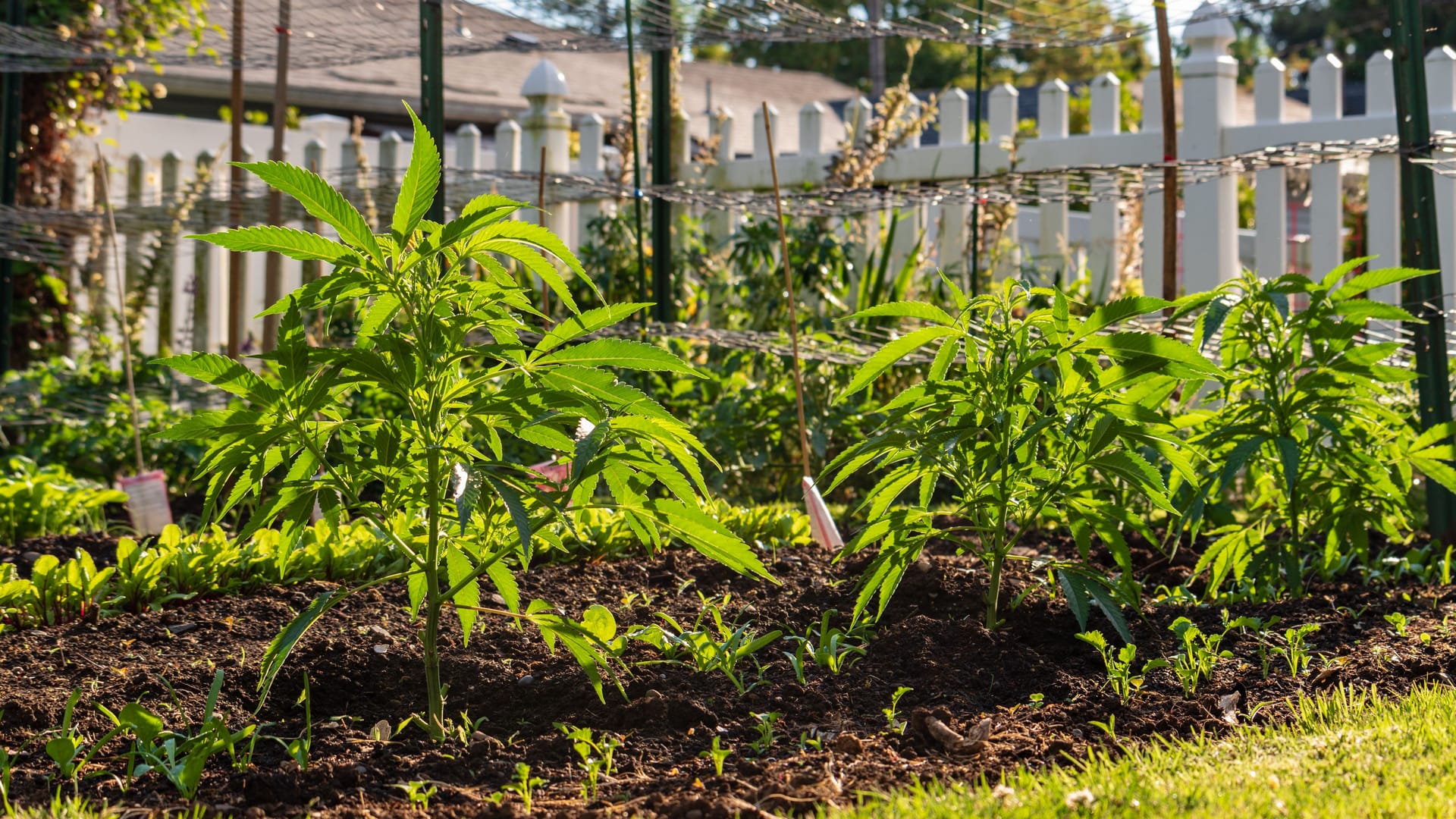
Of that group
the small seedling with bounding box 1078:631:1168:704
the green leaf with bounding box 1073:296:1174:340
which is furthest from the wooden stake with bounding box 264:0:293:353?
the small seedling with bounding box 1078:631:1168:704

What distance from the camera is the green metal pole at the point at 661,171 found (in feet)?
18.3

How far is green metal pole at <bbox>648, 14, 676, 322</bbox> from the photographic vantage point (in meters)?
5.57

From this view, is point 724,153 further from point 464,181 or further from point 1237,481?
point 1237,481

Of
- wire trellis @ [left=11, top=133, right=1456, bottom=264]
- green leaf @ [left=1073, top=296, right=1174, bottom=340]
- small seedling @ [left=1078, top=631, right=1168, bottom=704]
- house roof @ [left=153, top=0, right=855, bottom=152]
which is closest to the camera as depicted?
small seedling @ [left=1078, top=631, right=1168, bottom=704]

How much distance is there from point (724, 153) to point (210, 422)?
536 centimetres

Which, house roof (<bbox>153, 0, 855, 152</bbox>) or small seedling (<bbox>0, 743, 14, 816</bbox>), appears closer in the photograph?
small seedling (<bbox>0, 743, 14, 816</bbox>)

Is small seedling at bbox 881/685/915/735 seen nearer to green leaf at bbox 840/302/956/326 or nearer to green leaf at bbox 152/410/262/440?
green leaf at bbox 840/302/956/326

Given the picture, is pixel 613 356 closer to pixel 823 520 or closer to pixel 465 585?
pixel 465 585

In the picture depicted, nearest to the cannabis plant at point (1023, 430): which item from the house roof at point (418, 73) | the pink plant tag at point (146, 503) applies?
the pink plant tag at point (146, 503)

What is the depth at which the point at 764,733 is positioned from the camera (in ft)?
7.75

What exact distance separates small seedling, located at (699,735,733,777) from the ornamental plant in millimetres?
243

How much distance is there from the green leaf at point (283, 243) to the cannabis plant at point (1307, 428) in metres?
1.92

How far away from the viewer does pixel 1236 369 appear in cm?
344

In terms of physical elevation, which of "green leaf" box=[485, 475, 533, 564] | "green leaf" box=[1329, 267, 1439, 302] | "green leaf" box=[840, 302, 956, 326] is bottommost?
"green leaf" box=[485, 475, 533, 564]
